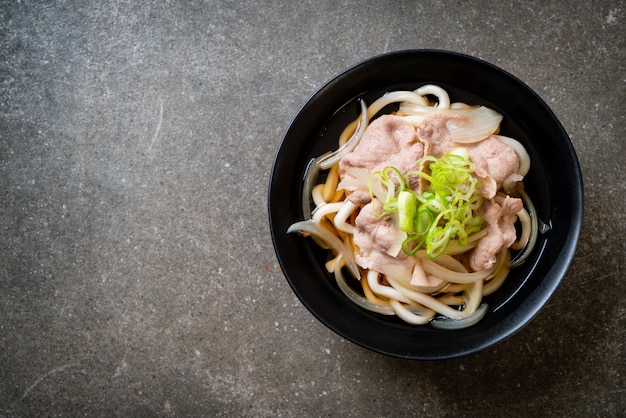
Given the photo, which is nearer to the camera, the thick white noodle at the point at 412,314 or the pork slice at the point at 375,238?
the pork slice at the point at 375,238

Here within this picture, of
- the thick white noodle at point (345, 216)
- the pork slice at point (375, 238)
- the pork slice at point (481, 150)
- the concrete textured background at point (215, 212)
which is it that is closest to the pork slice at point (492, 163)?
the pork slice at point (481, 150)

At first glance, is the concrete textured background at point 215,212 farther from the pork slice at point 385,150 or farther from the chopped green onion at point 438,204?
the chopped green onion at point 438,204

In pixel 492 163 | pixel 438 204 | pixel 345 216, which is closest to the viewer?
pixel 438 204

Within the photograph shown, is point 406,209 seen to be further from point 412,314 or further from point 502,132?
point 502,132

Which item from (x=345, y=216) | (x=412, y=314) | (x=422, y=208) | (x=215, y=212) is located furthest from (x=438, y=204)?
(x=215, y=212)

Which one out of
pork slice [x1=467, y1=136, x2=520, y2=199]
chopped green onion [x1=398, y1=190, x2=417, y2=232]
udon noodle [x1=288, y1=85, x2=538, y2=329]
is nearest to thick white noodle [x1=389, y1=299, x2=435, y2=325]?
udon noodle [x1=288, y1=85, x2=538, y2=329]

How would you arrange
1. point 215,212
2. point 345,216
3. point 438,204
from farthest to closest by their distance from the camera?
point 215,212, point 345,216, point 438,204
